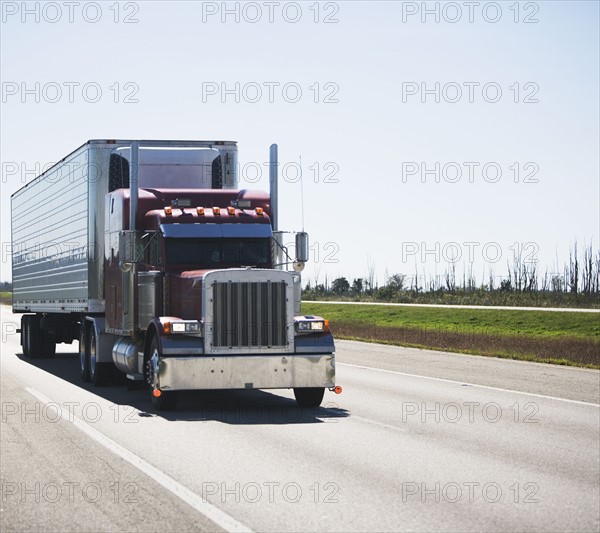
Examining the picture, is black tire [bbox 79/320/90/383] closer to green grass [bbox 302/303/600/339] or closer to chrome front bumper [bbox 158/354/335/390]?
chrome front bumper [bbox 158/354/335/390]

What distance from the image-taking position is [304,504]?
27.9 ft

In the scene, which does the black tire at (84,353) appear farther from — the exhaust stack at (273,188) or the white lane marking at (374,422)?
the white lane marking at (374,422)

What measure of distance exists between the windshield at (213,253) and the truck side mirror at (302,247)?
61 centimetres

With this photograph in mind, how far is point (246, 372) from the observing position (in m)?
15.2

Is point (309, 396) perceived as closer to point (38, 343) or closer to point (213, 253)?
point (213, 253)

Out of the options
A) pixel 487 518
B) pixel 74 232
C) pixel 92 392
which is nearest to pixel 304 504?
pixel 487 518

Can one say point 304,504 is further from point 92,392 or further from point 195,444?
point 92,392

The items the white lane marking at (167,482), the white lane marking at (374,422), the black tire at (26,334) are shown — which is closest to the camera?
the white lane marking at (167,482)

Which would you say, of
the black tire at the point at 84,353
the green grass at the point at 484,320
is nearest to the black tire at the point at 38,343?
the black tire at the point at 84,353

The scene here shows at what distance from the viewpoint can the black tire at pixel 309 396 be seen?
1584cm

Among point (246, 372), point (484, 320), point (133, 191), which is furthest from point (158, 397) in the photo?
point (484, 320)

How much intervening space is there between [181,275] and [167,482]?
23.3ft

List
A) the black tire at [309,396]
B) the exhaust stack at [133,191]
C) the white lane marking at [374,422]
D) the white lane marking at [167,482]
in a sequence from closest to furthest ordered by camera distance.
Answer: the white lane marking at [167,482] < the white lane marking at [374,422] < the black tire at [309,396] < the exhaust stack at [133,191]

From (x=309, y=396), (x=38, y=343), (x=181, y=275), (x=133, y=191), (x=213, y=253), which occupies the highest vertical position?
(x=133, y=191)
